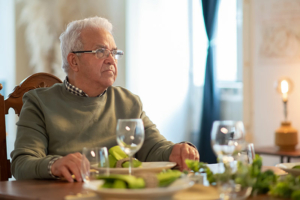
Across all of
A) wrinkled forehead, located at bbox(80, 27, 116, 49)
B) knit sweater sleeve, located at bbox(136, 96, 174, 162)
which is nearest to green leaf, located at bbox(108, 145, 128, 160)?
knit sweater sleeve, located at bbox(136, 96, 174, 162)

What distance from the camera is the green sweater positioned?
1754 millimetres

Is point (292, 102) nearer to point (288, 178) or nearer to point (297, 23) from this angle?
point (297, 23)

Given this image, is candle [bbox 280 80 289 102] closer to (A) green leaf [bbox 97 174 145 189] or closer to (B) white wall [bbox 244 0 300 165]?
(B) white wall [bbox 244 0 300 165]

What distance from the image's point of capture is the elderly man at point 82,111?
1.69 meters

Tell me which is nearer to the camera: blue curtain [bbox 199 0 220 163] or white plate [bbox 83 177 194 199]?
white plate [bbox 83 177 194 199]

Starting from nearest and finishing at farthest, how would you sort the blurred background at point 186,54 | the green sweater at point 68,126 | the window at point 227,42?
the green sweater at point 68,126 → the blurred background at point 186,54 → the window at point 227,42

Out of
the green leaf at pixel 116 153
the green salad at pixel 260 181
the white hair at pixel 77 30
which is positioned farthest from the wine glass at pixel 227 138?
the white hair at pixel 77 30

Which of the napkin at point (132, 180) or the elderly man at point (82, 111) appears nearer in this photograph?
the napkin at point (132, 180)

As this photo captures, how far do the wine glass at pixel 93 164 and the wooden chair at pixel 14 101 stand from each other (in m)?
0.83

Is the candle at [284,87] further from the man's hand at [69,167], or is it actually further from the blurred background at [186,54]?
the man's hand at [69,167]

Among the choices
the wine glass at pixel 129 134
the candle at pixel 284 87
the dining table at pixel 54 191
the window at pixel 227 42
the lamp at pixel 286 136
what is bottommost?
the lamp at pixel 286 136

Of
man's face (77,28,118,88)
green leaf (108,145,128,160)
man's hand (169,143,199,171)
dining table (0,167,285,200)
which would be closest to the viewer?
dining table (0,167,285,200)

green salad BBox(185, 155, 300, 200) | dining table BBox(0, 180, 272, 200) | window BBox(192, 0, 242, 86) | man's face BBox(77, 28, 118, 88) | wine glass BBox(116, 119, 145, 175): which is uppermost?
window BBox(192, 0, 242, 86)

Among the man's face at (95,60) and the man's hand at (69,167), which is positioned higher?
the man's face at (95,60)
